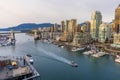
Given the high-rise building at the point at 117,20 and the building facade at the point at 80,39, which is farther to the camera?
the high-rise building at the point at 117,20

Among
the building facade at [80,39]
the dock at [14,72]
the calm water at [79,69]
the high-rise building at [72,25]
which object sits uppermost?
the high-rise building at [72,25]

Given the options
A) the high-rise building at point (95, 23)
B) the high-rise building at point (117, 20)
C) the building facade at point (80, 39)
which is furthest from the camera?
the high-rise building at point (117, 20)

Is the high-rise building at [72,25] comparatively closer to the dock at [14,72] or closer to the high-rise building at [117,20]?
the high-rise building at [117,20]

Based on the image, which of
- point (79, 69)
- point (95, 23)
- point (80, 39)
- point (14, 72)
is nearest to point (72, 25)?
point (95, 23)

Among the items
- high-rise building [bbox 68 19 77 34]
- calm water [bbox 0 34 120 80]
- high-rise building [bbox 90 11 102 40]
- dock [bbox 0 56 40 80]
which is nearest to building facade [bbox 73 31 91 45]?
high-rise building [bbox 90 11 102 40]

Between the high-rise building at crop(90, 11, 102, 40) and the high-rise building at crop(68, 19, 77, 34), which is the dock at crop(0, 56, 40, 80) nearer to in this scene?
the high-rise building at crop(90, 11, 102, 40)

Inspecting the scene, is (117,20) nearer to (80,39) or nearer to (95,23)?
(95,23)

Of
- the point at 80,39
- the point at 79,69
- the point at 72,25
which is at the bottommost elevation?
the point at 79,69

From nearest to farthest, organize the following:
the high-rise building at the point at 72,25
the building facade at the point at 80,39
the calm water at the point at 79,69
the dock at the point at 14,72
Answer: the dock at the point at 14,72, the calm water at the point at 79,69, the building facade at the point at 80,39, the high-rise building at the point at 72,25

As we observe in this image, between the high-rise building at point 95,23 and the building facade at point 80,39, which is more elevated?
the high-rise building at point 95,23

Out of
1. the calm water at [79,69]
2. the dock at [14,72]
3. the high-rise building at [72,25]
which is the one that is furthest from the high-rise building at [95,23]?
the dock at [14,72]
